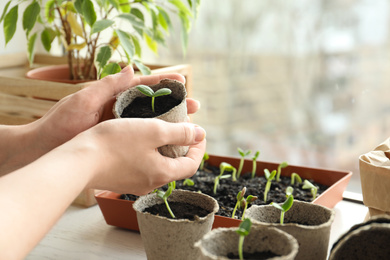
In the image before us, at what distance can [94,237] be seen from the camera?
957mm

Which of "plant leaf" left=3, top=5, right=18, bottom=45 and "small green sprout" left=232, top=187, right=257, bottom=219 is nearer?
"small green sprout" left=232, top=187, right=257, bottom=219

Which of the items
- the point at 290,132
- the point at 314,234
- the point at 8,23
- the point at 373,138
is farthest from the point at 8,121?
the point at 373,138

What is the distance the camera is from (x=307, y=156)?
1.84 m

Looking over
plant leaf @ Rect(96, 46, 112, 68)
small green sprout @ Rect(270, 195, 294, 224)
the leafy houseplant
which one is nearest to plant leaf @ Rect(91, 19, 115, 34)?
the leafy houseplant

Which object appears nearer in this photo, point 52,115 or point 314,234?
point 314,234

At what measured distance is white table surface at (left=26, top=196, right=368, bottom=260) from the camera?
35.0 inches

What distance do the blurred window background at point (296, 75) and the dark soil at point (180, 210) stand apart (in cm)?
86

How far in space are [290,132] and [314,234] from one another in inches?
47.4

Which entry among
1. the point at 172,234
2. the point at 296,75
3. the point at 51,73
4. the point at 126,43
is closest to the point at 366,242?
the point at 172,234

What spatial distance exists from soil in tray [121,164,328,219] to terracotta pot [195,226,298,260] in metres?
0.31

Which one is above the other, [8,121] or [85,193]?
[8,121]

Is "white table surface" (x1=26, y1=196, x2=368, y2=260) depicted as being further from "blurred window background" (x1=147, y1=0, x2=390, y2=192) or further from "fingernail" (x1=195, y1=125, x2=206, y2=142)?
"blurred window background" (x1=147, y1=0, x2=390, y2=192)

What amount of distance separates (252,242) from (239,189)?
44 centimetres

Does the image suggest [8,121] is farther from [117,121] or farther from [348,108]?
[348,108]
